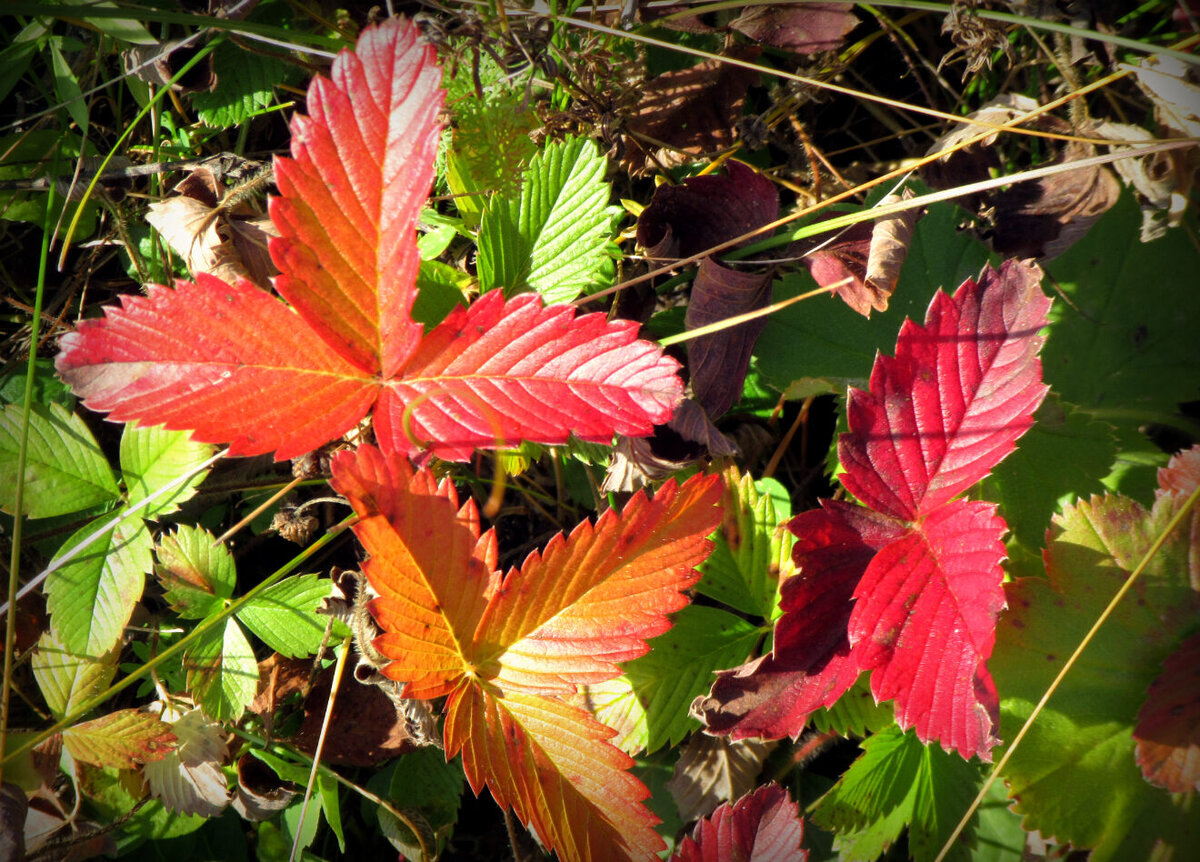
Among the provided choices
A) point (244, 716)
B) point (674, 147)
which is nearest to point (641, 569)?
point (674, 147)

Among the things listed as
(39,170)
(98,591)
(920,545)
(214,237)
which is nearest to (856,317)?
(920,545)

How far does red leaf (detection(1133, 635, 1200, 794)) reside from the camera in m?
1.25

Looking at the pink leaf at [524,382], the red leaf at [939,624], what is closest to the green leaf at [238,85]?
the pink leaf at [524,382]

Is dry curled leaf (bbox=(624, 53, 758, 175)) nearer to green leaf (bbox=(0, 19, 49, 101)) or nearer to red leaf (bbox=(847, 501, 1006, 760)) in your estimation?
red leaf (bbox=(847, 501, 1006, 760))

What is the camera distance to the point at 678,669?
1.38 m

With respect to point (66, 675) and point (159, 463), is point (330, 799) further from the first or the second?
point (159, 463)

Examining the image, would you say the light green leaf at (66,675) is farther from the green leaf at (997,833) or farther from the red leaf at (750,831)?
the green leaf at (997,833)

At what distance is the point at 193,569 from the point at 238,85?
3.31ft

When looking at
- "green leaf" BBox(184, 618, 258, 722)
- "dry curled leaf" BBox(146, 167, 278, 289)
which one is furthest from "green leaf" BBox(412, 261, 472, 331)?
"green leaf" BBox(184, 618, 258, 722)

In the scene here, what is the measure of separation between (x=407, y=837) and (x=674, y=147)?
1.51 metres

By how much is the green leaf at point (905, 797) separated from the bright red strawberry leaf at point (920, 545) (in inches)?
8.9

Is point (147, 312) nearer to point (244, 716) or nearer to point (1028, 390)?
point (244, 716)

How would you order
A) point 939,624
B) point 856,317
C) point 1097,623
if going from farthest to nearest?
point 856,317
point 1097,623
point 939,624

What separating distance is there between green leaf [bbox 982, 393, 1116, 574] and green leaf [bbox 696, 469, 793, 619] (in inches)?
16.4
